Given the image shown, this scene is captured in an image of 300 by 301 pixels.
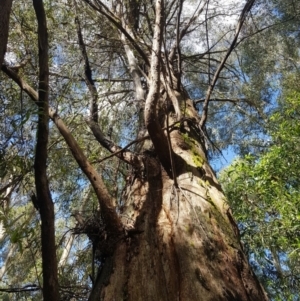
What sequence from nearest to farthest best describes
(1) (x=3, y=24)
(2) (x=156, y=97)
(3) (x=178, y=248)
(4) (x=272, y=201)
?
1. (1) (x=3, y=24)
2. (3) (x=178, y=248)
3. (2) (x=156, y=97)
4. (4) (x=272, y=201)

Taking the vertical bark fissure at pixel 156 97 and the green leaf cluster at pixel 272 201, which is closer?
the vertical bark fissure at pixel 156 97

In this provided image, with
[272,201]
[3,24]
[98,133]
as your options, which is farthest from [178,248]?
[272,201]

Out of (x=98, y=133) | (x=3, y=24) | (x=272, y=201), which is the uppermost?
(x=98, y=133)

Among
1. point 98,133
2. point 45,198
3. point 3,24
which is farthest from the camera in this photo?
point 98,133

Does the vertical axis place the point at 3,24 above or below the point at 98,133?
below

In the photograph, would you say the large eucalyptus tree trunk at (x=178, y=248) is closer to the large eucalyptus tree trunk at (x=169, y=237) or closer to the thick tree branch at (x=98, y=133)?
the large eucalyptus tree trunk at (x=169, y=237)

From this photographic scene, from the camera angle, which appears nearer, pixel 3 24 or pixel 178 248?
pixel 3 24

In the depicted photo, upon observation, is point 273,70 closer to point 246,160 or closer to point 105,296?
point 246,160

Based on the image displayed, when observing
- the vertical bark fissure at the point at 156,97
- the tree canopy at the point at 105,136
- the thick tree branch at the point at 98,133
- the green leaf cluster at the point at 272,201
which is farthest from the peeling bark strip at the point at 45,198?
the green leaf cluster at the point at 272,201

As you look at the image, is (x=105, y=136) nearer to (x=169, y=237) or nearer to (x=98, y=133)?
(x=98, y=133)

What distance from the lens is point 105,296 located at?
189 cm

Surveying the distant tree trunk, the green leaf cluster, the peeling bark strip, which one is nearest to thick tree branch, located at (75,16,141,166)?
the peeling bark strip

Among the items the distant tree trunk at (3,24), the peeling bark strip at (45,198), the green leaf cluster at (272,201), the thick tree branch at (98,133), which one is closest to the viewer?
the distant tree trunk at (3,24)

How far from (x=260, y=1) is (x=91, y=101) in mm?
4635
